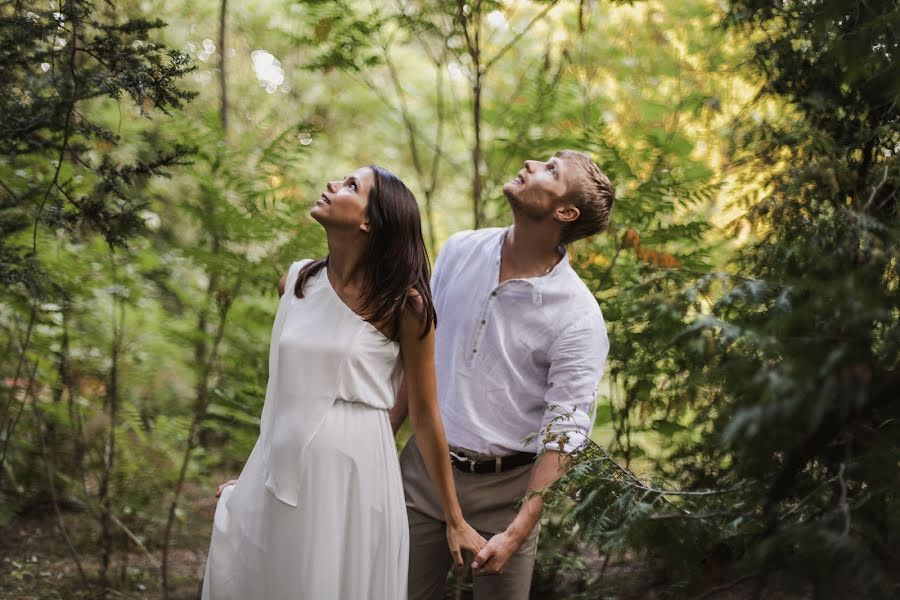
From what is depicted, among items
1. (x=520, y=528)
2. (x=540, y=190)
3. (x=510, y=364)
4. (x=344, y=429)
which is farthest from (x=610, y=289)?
(x=344, y=429)

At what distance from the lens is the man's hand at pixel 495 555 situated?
2.62 meters

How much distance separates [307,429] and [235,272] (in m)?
1.92

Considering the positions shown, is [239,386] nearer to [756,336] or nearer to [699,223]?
[699,223]

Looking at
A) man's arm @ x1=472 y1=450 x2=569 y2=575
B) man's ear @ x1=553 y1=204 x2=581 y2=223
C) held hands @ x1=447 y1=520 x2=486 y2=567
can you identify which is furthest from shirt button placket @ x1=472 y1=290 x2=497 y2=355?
held hands @ x1=447 y1=520 x2=486 y2=567

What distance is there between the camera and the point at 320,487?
247 cm

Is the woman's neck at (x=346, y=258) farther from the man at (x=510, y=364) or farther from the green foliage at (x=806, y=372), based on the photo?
the green foliage at (x=806, y=372)

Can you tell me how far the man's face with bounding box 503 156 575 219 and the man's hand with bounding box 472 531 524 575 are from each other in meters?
1.16

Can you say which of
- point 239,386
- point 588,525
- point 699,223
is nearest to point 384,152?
point 239,386

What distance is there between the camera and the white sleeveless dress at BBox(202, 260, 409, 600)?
247 centimetres

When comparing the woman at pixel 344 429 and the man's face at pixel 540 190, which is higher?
the man's face at pixel 540 190

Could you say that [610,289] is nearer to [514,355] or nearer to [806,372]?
[514,355]

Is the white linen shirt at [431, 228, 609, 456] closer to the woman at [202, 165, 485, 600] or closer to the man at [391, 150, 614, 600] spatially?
the man at [391, 150, 614, 600]

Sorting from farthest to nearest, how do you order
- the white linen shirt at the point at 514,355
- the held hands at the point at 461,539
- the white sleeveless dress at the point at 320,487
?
the white linen shirt at the point at 514,355 → the held hands at the point at 461,539 → the white sleeveless dress at the point at 320,487

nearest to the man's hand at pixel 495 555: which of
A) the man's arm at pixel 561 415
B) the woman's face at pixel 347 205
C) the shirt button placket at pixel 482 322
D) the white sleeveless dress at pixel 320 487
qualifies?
the man's arm at pixel 561 415
